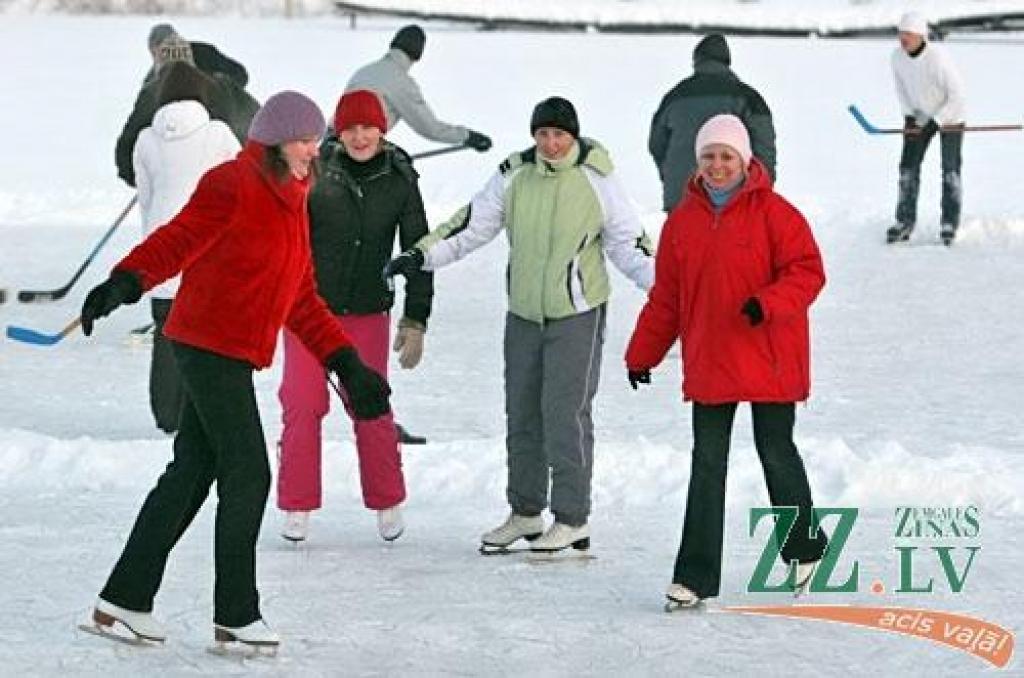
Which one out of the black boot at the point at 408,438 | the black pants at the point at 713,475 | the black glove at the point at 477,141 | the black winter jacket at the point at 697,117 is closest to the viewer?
the black pants at the point at 713,475

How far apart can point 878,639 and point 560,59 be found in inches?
918

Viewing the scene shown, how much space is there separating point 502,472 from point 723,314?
2.00 metres

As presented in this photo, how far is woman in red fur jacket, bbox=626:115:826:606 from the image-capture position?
5.28 meters

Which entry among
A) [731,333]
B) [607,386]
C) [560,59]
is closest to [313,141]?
[731,333]

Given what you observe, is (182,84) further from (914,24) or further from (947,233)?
(947,233)

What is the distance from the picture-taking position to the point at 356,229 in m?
6.21

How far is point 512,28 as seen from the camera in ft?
113

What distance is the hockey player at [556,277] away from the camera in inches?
234

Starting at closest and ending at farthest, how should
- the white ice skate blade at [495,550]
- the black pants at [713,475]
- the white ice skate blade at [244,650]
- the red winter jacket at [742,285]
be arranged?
the white ice skate blade at [244,650] < the red winter jacket at [742,285] < the black pants at [713,475] < the white ice skate blade at [495,550]

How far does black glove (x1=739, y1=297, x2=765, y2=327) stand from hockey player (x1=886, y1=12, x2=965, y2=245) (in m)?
8.38

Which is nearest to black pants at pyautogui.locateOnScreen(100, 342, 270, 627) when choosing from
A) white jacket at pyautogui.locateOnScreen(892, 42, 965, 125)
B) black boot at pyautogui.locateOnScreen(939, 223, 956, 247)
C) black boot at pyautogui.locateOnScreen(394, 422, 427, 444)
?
black boot at pyautogui.locateOnScreen(394, 422, 427, 444)

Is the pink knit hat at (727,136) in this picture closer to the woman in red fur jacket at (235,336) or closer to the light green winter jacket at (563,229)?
the light green winter jacket at (563,229)

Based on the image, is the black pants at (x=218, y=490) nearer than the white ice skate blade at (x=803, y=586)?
Yes

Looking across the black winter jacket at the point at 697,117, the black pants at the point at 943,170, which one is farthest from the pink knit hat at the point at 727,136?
the black pants at the point at 943,170
